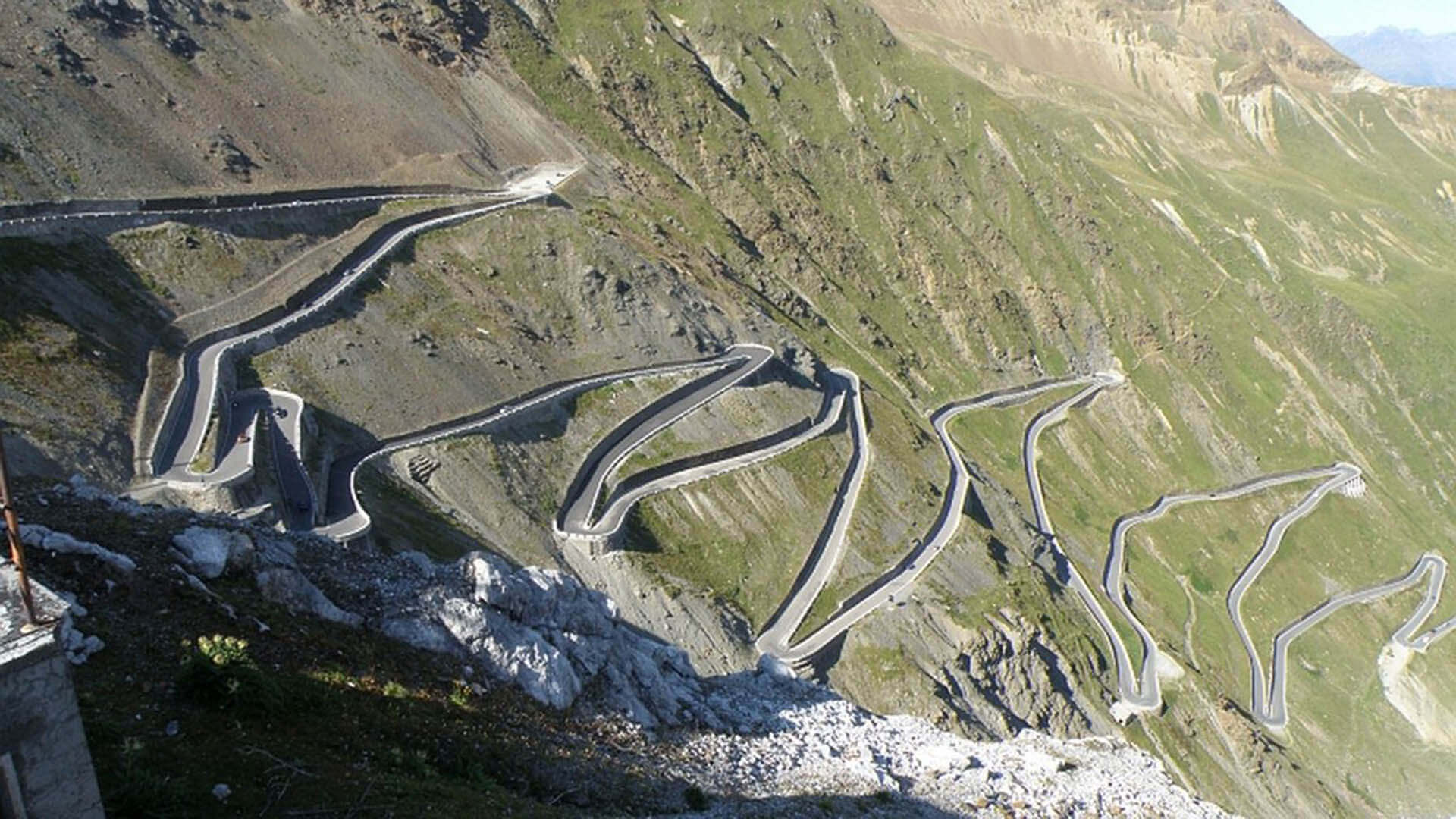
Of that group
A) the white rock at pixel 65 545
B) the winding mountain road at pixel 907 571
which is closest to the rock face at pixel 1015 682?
the winding mountain road at pixel 907 571

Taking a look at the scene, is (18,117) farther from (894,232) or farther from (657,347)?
(894,232)

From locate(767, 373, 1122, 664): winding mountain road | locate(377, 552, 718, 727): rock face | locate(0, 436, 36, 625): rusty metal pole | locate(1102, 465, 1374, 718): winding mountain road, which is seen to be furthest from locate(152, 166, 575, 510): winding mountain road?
locate(1102, 465, 1374, 718): winding mountain road

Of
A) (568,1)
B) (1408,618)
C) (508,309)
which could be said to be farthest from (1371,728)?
(568,1)

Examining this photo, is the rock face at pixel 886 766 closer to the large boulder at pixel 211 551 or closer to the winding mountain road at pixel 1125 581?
the large boulder at pixel 211 551

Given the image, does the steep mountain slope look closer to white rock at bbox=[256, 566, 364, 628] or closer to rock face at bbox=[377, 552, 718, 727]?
rock face at bbox=[377, 552, 718, 727]

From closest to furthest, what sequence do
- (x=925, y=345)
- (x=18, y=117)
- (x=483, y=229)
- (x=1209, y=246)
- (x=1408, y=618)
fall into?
(x=18, y=117) → (x=483, y=229) → (x=1408, y=618) → (x=925, y=345) → (x=1209, y=246)

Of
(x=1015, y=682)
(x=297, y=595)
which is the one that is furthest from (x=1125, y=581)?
(x=297, y=595)

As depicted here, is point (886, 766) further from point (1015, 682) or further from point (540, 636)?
point (1015, 682)
